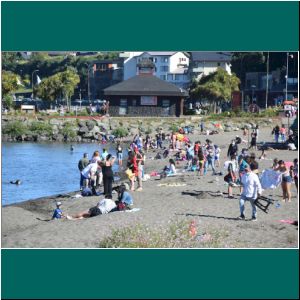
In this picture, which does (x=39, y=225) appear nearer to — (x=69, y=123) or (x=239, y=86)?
(x=239, y=86)

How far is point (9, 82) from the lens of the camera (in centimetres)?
1498

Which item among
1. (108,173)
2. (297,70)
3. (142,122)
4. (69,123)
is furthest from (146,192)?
(69,123)

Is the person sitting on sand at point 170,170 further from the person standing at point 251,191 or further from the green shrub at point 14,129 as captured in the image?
the person standing at point 251,191

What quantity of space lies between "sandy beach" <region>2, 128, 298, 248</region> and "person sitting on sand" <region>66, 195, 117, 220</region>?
360 millimetres

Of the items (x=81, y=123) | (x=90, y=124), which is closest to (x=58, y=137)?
(x=81, y=123)

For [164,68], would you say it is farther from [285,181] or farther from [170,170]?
[170,170]

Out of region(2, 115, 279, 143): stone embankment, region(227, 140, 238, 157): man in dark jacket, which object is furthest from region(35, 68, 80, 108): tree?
region(227, 140, 238, 157): man in dark jacket

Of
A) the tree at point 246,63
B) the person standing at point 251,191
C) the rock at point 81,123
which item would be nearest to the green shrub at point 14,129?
the rock at point 81,123

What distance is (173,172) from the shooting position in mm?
18094

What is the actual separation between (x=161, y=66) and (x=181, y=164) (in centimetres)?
395

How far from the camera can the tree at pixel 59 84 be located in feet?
50.6

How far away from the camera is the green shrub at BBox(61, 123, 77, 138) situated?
24.6m

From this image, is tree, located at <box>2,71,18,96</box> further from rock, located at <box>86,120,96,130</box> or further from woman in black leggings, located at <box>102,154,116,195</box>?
rock, located at <box>86,120,96,130</box>

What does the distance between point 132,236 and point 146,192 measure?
3.46 meters
